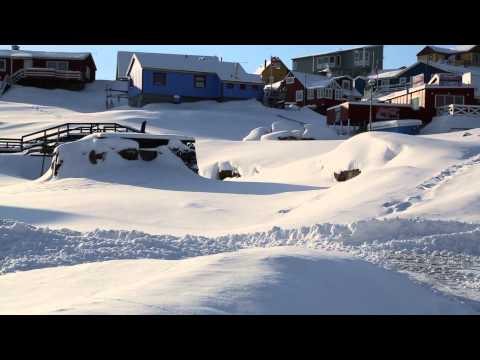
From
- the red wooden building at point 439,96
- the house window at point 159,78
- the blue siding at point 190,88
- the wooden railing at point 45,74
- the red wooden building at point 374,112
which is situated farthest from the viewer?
the wooden railing at point 45,74

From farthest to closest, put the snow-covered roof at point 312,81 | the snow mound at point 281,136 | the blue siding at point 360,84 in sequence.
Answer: the blue siding at point 360,84 → the snow-covered roof at point 312,81 → the snow mound at point 281,136

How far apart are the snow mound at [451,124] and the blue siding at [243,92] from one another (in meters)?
20.6

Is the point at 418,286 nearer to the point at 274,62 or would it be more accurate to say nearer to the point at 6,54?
the point at 6,54

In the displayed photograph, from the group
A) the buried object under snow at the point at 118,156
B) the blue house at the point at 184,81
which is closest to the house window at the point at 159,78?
the blue house at the point at 184,81

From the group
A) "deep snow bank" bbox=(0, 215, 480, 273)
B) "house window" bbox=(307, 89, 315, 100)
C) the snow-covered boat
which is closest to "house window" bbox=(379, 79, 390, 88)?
"house window" bbox=(307, 89, 315, 100)

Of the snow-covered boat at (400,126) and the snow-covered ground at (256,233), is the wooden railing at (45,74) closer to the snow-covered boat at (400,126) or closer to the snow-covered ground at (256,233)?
the snow-covered boat at (400,126)

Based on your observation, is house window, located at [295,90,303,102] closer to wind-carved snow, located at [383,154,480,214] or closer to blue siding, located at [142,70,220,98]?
blue siding, located at [142,70,220,98]

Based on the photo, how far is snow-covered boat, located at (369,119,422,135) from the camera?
40.1 metres

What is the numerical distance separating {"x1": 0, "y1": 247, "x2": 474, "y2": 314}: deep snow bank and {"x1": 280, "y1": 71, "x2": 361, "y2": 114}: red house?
186 feet

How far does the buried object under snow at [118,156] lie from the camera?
18891 millimetres
